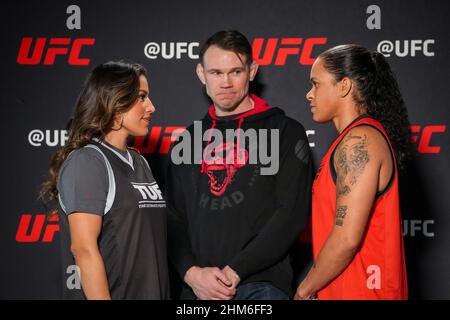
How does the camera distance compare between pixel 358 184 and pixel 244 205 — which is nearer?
pixel 358 184

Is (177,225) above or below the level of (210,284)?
above

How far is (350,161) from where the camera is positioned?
186 cm

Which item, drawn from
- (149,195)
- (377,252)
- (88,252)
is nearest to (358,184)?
(377,252)

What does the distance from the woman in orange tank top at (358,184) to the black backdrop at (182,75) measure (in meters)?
0.94

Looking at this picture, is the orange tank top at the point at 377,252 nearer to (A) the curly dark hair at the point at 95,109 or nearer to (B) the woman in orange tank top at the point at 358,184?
(B) the woman in orange tank top at the point at 358,184

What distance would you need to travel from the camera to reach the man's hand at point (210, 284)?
2225 millimetres

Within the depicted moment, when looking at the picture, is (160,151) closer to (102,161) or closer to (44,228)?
(44,228)

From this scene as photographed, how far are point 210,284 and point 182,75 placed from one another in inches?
52.3

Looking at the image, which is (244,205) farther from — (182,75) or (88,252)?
(182,75)

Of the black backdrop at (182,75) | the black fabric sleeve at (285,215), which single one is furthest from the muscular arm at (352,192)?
the black backdrop at (182,75)

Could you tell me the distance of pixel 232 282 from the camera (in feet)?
7.29

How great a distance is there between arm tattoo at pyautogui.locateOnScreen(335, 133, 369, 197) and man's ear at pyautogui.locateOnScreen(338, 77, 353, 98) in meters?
0.22

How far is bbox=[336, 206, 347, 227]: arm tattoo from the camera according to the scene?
186 centimetres

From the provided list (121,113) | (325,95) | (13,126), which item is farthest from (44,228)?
(325,95)
